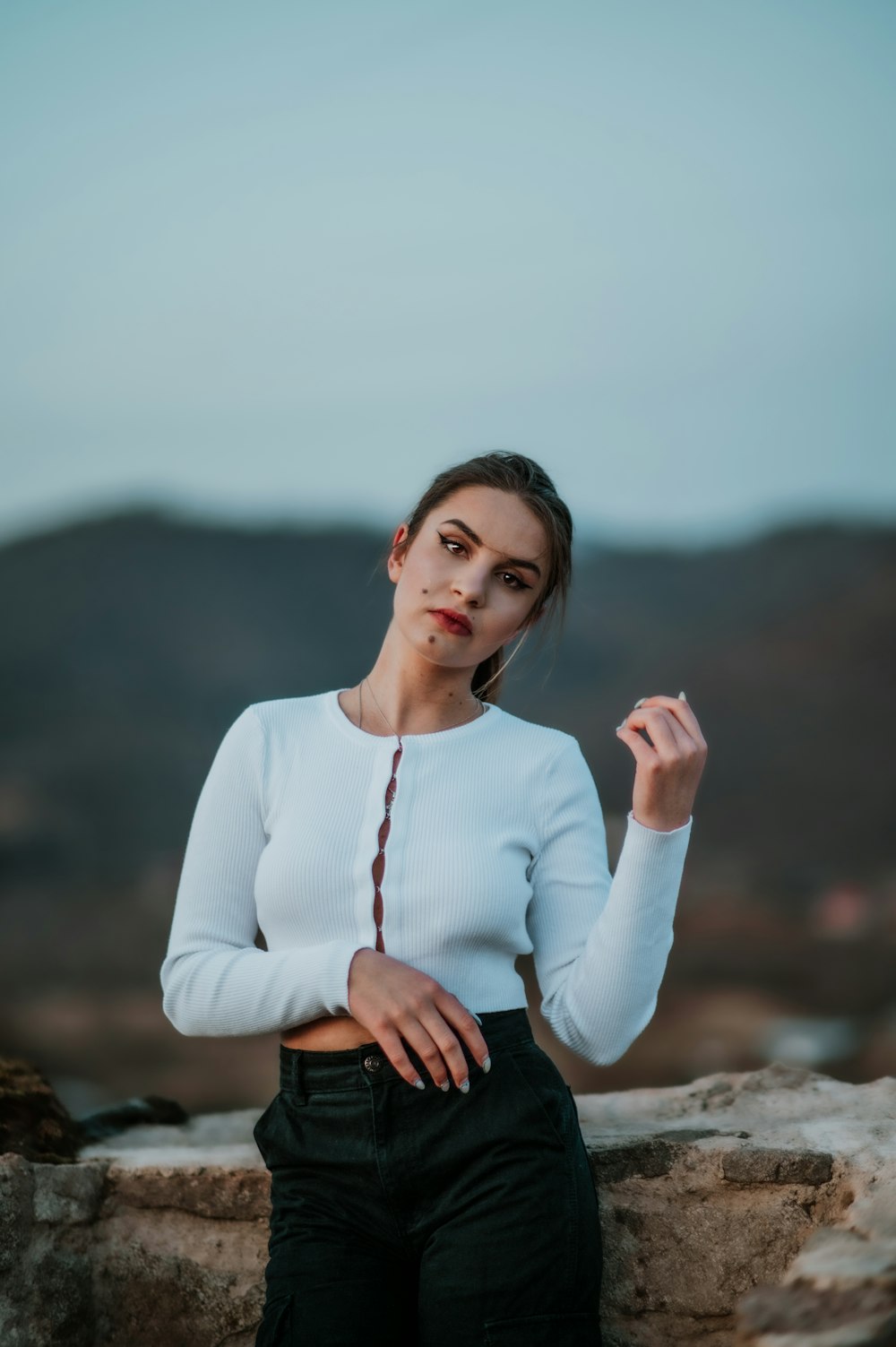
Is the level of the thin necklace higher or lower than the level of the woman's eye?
lower

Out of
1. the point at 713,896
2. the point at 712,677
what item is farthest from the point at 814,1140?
the point at 712,677

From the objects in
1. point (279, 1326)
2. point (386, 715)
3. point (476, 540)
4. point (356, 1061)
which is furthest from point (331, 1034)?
point (476, 540)

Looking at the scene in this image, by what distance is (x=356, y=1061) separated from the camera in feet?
4.70

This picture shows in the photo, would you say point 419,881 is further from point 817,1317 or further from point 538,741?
point 817,1317

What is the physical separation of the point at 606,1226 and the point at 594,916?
44 cm

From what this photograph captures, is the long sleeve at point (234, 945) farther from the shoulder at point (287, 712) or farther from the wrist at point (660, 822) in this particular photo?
the wrist at point (660, 822)

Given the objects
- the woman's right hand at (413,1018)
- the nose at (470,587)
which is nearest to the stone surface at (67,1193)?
the woman's right hand at (413,1018)

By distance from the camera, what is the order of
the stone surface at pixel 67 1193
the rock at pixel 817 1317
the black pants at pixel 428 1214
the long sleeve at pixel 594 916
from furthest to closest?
the stone surface at pixel 67 1193 < the long sleeve at pixel 594 916 < the black pants at pixel 428 1214 < the rock at pixel 817 1317

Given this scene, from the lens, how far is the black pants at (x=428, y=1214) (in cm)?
134

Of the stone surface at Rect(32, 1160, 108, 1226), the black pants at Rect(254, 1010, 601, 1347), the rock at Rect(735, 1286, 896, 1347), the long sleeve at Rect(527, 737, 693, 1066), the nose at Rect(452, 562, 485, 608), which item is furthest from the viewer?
the stone surface at Rect(32, 1160, 108, 1226)

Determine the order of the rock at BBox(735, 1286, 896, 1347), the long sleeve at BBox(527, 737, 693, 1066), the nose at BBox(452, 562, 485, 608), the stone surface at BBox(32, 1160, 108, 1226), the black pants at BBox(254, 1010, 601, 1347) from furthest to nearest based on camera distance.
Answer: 1. the stone surface at BBox(32, 1160, 108, 1226)
2. the nose at BBox(452, 562, 485, 608)
3. the long sleeve at BBox(527, 737, 693, 1066)
4. the black pants at BBox(254, 1010, 601, 1347)
5. the rock at BBox(735, 1286, 896, 1347)

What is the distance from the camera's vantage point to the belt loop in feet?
4.79

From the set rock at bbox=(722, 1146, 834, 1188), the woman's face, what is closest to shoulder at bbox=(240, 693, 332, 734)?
the woman's face

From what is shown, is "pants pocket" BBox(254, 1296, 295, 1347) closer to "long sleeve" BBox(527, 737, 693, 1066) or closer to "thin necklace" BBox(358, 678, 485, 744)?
"long sleeve" BBox(527, 737, 693, 1066)
